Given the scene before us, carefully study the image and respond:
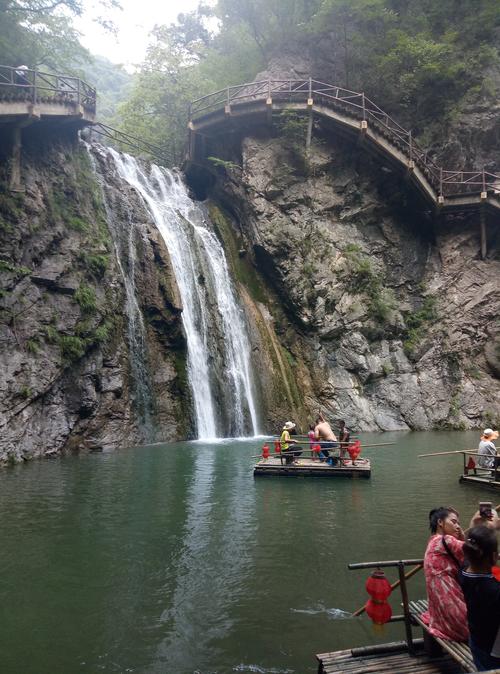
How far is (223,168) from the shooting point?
1252 inches

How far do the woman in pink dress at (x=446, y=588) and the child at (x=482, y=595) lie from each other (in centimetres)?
43

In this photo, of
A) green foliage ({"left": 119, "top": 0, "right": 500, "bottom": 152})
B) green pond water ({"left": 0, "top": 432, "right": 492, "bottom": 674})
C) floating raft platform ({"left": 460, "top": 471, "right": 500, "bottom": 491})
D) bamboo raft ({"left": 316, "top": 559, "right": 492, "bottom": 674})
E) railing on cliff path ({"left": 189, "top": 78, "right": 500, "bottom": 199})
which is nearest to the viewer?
bamboo raft ({"left": 316, "top": 559, "right": 492, "bottom": 674})

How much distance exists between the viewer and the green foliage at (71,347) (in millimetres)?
18633

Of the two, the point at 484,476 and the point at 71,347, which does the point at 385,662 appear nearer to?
the point at 484,476

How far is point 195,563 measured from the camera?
6812mm

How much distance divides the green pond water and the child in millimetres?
1660

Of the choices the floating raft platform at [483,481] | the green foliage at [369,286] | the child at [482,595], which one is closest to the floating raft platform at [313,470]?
the floating raft platform at [483,481]

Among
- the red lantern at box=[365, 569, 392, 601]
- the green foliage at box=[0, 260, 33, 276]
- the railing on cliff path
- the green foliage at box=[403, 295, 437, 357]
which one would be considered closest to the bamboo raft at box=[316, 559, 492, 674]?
the red lantern at box=[365, 569, 392, 601]

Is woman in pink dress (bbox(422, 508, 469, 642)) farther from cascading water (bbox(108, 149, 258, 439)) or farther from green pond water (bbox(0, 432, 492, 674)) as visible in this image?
cascading water (bbox(108, 149, 258, 439))

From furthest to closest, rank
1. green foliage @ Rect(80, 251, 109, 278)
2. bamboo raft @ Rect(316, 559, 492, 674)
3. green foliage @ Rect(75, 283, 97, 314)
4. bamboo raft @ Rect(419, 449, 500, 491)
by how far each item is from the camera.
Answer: green foliage @ Rect(80, 251, 109, 278), green foliage @ Rect(75, 283, 97, 314), bamboo raft @ Rect(419, 449, 500, 491), bamboo raft @ Rect(316, 559, 492, 674)

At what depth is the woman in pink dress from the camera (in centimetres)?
379

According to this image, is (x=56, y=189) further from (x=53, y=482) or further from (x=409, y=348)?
(x=409, y=348)

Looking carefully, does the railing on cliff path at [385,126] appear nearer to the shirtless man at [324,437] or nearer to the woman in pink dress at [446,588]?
the shirtless man at [324,437]

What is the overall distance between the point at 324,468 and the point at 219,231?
19726 mm
